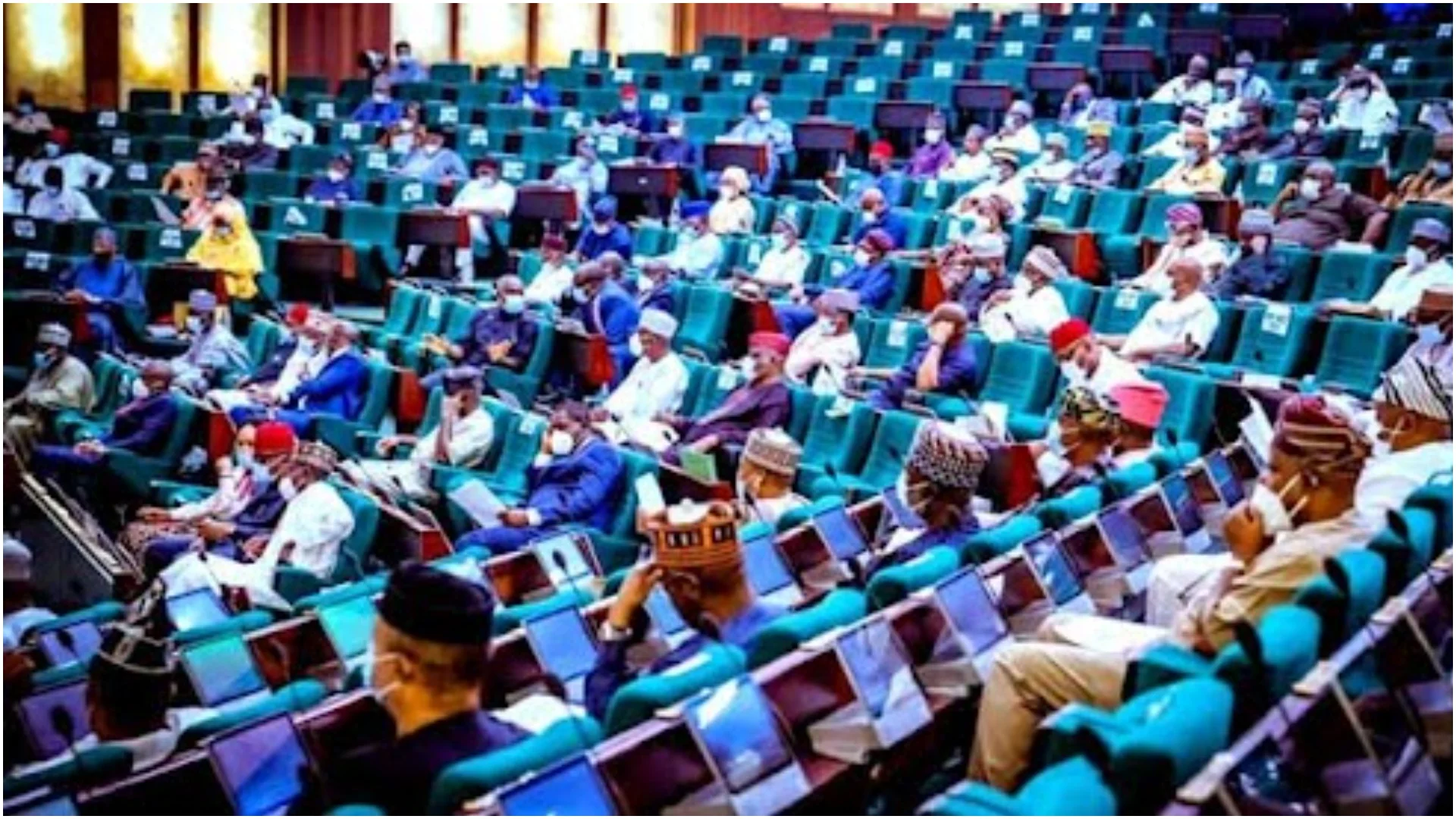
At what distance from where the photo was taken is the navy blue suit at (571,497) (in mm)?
5246

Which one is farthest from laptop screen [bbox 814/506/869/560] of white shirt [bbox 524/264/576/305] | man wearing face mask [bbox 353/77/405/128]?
man wearing face mask [bbox 353/77/405/128]

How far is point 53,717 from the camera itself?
11.7ft

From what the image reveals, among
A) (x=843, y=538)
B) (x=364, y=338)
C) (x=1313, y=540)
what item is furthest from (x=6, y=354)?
(x=1313, y=540)

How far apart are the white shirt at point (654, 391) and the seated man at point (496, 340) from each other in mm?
822

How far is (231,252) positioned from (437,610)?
667 centimetres

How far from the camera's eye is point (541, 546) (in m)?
4.68

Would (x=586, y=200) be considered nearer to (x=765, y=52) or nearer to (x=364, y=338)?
(x=364, y=338)

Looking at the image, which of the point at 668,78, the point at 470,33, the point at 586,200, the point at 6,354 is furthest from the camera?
the point at 470,33

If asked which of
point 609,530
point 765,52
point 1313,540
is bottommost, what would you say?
point 609,530

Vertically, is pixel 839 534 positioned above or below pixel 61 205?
below

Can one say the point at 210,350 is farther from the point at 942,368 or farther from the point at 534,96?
the point at 534,96

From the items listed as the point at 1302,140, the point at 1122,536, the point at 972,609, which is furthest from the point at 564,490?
the point at 1302,140

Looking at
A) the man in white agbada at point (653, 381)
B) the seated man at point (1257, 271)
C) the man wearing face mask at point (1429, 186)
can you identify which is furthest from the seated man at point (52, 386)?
the man wearing face mask at point (1429, 186)

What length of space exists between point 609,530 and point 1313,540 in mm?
2618
